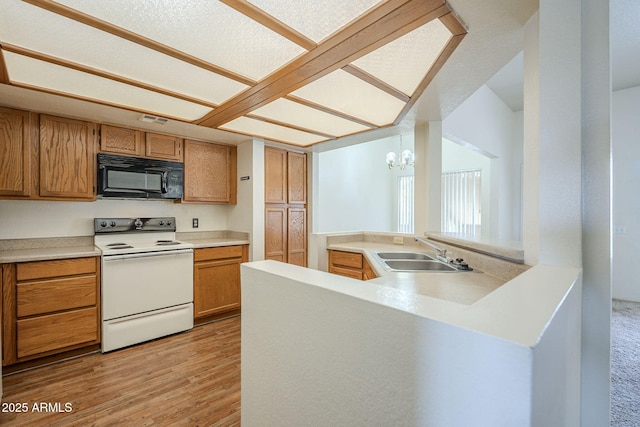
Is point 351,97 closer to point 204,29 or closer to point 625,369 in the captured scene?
point 204,29

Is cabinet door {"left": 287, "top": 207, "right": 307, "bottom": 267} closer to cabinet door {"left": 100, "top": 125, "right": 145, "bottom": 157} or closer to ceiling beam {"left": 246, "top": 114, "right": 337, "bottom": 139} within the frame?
ceiling beam {"left": 246, "top": 114, "right": 337, "bottom": 139}

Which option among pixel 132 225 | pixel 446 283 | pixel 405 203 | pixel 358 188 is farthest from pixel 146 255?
pixel 405 203

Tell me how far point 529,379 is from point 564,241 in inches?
34.3

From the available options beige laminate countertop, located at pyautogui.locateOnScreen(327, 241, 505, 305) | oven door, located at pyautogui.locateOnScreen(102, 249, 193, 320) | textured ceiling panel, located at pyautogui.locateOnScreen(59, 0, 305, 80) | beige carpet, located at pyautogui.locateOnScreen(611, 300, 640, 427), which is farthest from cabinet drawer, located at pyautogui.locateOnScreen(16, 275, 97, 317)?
beige carpet, located at pyautogui.locateOnScreen(611, 300, 640, 427)

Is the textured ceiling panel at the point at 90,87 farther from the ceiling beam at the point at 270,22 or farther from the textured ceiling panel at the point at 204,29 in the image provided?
the ceiling beam at the point at 270,22

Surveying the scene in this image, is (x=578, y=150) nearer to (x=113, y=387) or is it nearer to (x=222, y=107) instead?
(x=222, y=107)

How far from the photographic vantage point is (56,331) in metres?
2.19

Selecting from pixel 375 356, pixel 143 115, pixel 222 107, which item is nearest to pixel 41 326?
pixel 143 115

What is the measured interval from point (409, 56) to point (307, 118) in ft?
3.77

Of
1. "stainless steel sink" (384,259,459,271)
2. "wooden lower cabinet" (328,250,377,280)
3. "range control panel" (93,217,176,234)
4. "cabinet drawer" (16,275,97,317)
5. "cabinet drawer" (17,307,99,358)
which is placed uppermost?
"range control panel" (93,217,176,234)

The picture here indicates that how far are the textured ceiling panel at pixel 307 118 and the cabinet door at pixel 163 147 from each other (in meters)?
1.33

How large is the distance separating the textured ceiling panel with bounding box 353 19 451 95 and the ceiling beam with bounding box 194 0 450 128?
0.09 m

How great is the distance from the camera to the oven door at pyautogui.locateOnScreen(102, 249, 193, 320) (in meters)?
2.40

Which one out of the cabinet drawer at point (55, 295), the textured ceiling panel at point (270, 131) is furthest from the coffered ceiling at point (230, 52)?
the cabinet drawer at point (55, 295)
